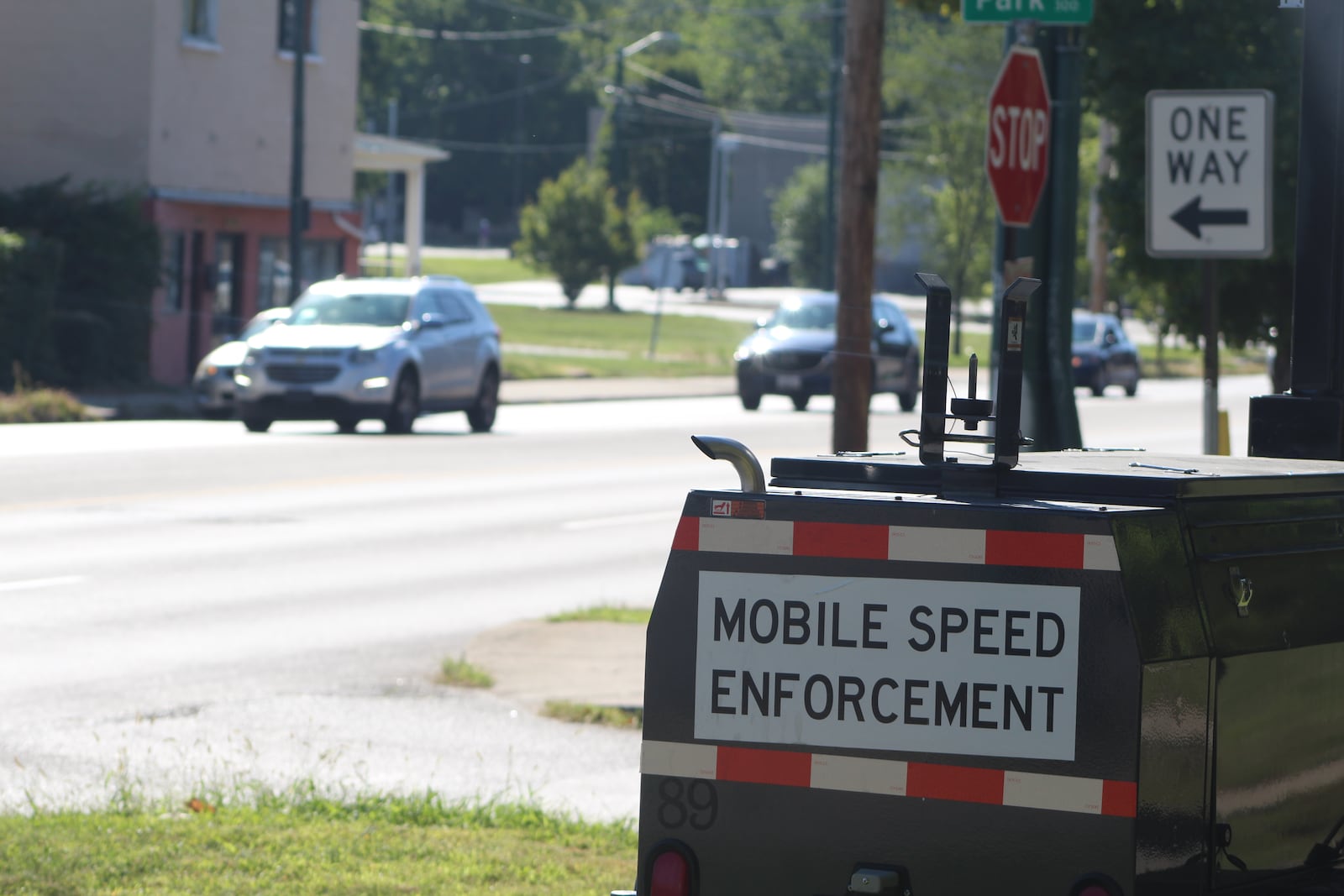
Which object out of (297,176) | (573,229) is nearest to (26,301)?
(297,176)

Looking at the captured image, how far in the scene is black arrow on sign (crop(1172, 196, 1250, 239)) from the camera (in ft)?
27.2

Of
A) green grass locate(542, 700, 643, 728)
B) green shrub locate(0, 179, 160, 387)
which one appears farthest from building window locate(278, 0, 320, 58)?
green grass locate(542, 700, 643, 728)

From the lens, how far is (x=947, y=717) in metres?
3.85

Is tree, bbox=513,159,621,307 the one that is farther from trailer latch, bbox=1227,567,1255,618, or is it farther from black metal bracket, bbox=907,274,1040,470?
trailer latch, bbox=1227,567,1255,618

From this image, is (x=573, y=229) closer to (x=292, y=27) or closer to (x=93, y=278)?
(x=292, y=27)

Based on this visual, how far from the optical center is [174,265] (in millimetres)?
33562

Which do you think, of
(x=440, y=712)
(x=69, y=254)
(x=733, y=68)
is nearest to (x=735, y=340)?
(x=69, y=254)

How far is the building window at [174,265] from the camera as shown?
109ft

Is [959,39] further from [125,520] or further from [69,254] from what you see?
[125,520]

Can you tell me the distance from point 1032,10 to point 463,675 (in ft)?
13.6

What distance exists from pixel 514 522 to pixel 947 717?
12.6 metres

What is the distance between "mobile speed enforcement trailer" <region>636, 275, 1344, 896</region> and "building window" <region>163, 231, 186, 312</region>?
30.1m

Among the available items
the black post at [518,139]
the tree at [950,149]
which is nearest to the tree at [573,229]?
the tree at [950,149]

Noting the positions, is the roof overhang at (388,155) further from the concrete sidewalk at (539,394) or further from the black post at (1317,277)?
the black post at (1317,277)
